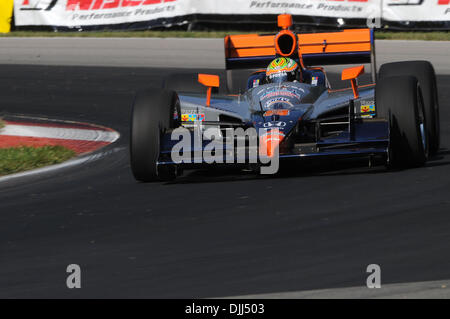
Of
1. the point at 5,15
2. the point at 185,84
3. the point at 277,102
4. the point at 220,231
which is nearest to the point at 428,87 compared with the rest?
the point at 277,102

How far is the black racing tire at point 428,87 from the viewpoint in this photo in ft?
32.0

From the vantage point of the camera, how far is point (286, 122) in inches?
349

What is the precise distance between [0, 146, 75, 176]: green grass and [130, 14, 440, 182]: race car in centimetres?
150

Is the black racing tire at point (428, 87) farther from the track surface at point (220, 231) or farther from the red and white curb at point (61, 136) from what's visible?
the red and white curb at point (61, 136)

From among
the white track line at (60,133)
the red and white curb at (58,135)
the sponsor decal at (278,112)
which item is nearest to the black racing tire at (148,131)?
the sponsor decal at (278,112)

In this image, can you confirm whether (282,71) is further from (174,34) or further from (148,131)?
(174,34)

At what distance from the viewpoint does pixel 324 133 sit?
9742mm

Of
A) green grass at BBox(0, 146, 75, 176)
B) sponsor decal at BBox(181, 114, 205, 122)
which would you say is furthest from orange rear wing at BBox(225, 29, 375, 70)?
green grass at BBox(0, 146, 75, 176)

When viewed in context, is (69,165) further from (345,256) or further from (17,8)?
(17,8)

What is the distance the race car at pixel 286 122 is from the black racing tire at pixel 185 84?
700mm

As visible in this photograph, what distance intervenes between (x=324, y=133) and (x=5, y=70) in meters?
10.6

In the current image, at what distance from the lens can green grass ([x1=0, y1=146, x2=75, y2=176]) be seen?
1020 cm

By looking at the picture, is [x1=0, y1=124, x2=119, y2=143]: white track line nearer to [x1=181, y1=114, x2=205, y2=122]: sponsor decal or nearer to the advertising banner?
[x1=181, y1=114, x2=205, y2=122]: sponsor decal
